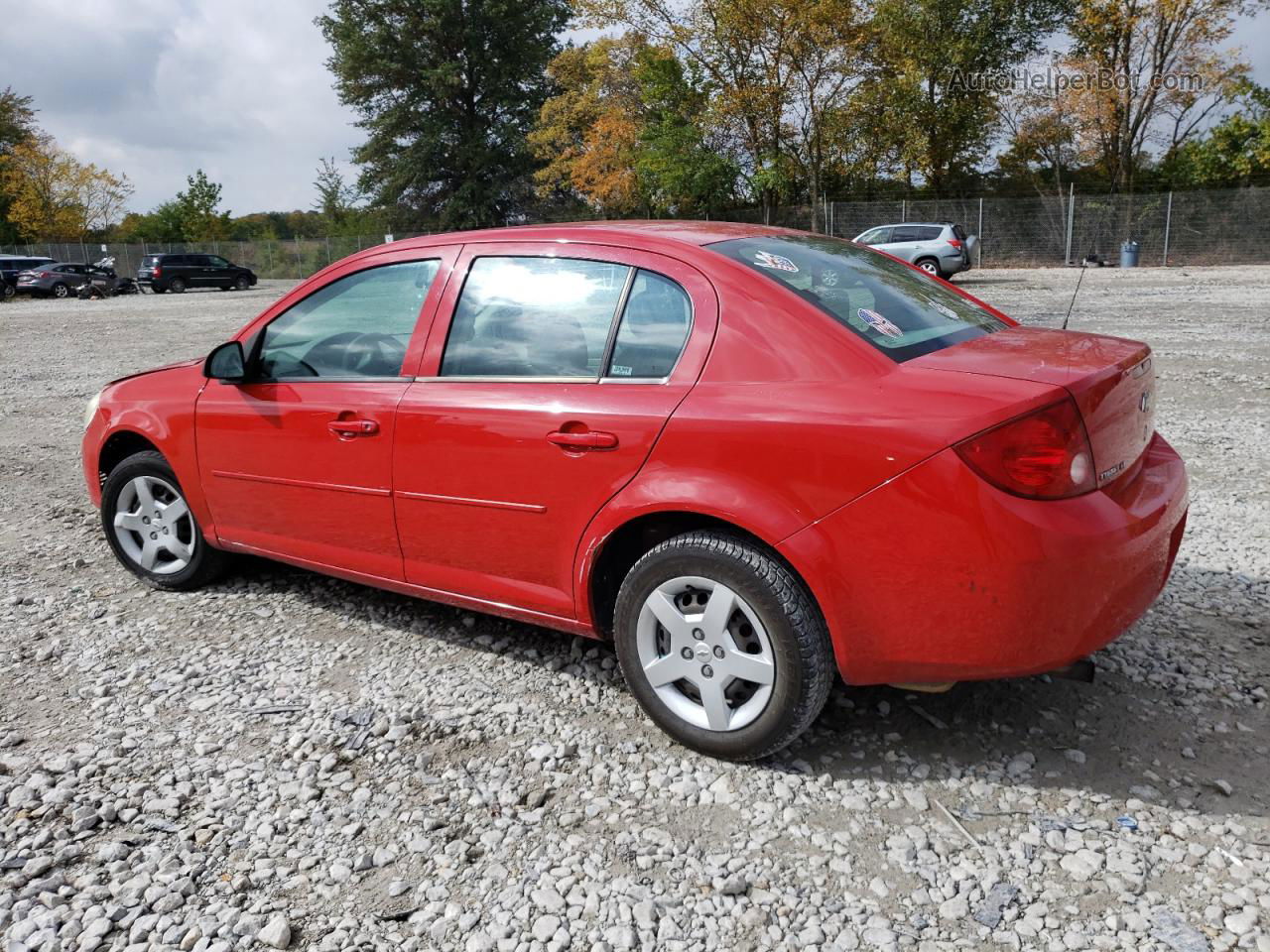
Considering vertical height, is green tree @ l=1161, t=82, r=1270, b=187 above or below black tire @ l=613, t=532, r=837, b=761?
above

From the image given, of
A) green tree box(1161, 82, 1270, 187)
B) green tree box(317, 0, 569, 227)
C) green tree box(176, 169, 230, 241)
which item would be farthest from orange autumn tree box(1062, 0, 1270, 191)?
green tree box(176, 169, 230, 241)

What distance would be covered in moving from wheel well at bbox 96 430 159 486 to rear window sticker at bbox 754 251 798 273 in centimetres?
302

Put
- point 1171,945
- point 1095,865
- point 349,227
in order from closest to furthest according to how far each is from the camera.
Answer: point 1171,945
point 1095,865
point 349,227

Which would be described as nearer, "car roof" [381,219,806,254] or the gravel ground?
the gravel ground

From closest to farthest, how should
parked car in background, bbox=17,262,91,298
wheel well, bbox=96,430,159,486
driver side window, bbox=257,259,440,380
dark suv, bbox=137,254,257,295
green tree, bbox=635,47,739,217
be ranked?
driver side window, bbox=257,259,440,380
wheel well, bbox=96,430,159,486
green tree, bbox=635,47,739,217
parked car in background, bbox=17,262,91,298
dark suv, bbox=137,254,257,295

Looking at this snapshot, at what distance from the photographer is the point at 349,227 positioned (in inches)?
2067

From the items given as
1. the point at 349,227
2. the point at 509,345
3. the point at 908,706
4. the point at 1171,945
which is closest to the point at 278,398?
the point at 509,345

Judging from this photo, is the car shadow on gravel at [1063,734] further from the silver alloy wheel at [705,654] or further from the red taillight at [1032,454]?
the red taillight at [1032,454]

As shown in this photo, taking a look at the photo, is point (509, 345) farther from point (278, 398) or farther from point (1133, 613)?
point (1133, 613)

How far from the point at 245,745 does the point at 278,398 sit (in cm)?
139

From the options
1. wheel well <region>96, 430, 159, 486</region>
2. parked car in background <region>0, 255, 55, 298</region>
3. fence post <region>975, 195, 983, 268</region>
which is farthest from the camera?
parked car in background <region>0, 255, 55, 298</region>

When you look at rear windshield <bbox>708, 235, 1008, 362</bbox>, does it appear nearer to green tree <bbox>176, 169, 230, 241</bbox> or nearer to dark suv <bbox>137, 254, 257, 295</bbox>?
dark suv <bbox>137, 254, 257, 295</bbox>

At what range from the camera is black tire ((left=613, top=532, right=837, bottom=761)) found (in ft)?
8.86

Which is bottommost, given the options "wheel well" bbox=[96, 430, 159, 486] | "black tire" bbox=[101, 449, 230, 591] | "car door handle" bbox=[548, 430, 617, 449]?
"black tire" bbox=[101, 449, 230, 591]
